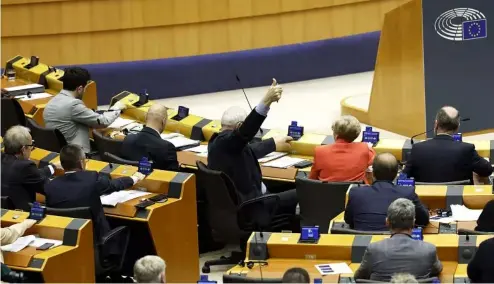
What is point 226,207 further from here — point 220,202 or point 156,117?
point 156,117

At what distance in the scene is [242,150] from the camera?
7652 mm

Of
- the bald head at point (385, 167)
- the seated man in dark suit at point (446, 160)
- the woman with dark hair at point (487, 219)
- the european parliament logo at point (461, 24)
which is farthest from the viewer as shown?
the european parliament logo at point (461, 24)

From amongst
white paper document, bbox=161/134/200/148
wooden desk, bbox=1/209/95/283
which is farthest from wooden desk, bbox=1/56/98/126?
wooden desk, bbox=1/209/95/283

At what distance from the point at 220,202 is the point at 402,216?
7.29ft

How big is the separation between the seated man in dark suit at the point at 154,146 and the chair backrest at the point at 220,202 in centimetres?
30

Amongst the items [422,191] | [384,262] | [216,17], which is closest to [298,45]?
[216,17]

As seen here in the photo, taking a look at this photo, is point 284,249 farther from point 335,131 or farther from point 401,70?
point 401,70

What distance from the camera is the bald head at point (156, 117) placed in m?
8.00

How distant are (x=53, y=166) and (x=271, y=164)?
157 cm

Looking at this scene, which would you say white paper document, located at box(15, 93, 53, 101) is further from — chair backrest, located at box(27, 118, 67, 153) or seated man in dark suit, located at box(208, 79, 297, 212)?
seated man in dark suit, located at box(208, 79, 297, 212)

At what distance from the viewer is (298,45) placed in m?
13.4

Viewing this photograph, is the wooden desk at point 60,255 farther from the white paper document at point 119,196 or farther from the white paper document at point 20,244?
the white paper document at point 119,196

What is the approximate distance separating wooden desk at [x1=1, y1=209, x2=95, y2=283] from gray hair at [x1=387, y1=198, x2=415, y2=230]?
5.77ft

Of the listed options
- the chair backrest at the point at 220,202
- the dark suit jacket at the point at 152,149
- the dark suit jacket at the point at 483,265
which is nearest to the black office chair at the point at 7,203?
the dark suit jacket at the point at 152,149
